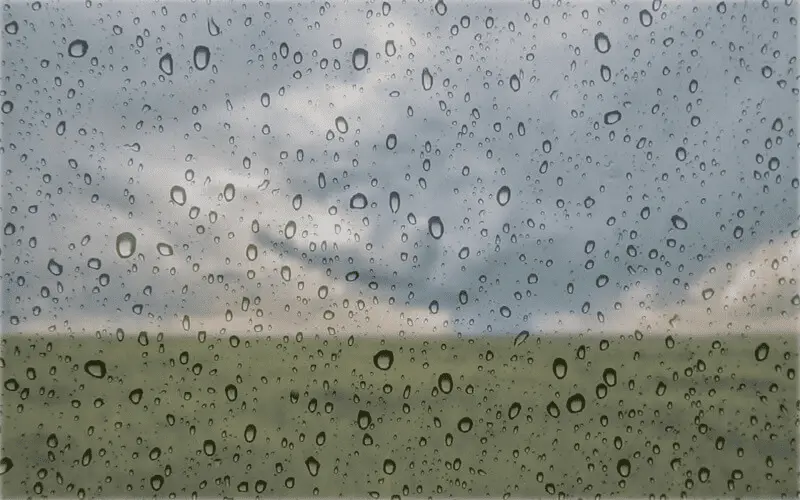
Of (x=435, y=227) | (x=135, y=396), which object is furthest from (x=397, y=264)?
(x=135, y=396)

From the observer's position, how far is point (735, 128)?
3.69 ft

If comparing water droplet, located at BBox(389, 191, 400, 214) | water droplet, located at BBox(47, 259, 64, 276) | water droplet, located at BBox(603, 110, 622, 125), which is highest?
water droplet, located at BBox(603, 110, 622, 125)

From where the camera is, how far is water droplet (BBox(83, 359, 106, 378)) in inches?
43.5

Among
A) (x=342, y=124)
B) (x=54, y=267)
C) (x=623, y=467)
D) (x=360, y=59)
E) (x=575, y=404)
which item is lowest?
(x=623, y=467)

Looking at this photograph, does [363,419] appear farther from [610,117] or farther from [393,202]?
[610,117]

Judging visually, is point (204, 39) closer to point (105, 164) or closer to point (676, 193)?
point (105, 164)

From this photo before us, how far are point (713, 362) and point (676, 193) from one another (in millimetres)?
307

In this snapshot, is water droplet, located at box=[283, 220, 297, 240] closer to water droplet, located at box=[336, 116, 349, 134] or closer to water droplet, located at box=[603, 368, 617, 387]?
water droplet, located at box=[336, 116, 349, 134]

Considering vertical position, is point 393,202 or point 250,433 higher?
point 393,202

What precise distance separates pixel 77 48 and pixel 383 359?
30.1 inches

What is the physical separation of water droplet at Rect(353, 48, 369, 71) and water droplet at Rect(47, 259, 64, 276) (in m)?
0.62

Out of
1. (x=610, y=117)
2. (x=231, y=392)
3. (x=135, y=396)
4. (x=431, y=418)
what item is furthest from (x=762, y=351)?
(x=135, y=396)

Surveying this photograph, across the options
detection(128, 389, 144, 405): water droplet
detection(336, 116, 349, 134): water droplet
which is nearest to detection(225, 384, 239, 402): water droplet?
detection(128, 389, 144, 405): water droplet

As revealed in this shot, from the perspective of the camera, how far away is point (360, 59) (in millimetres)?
1118
